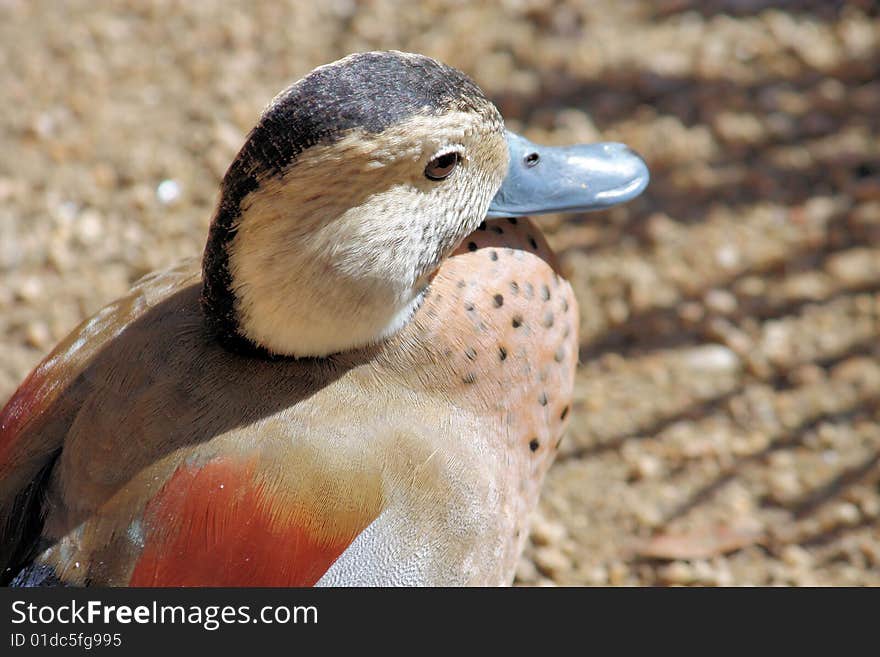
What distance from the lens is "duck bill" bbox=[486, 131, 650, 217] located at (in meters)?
1.70

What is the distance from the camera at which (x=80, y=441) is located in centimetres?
156

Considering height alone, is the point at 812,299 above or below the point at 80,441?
below

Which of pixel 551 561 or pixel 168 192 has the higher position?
pixel 168 192

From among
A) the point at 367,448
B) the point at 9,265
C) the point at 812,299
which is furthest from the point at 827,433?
the point at 9,265

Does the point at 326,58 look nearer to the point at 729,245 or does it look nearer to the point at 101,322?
the point at 729,245

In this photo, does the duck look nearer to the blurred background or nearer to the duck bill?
the duck bill

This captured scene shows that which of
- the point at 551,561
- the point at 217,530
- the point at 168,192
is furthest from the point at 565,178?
the point at 168,192

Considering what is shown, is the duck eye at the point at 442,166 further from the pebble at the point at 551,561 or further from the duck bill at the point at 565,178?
the pebble at the point at 551,561

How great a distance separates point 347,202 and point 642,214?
4.92 ft

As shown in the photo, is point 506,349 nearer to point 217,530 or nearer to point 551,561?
point 217,530

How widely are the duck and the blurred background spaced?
0.73m

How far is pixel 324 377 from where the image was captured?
1.60 metres
